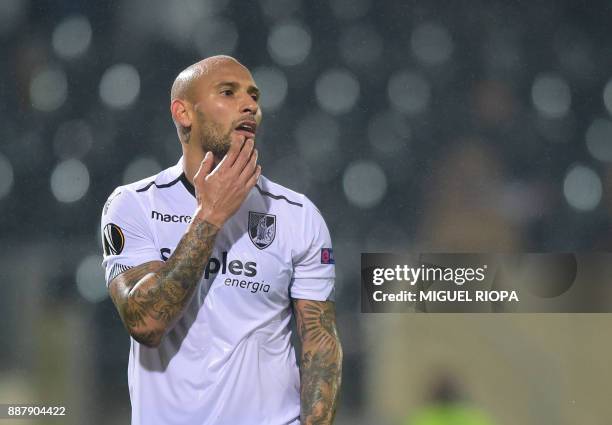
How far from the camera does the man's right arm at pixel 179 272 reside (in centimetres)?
153

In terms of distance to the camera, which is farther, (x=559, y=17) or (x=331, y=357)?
(x=559, y=17)

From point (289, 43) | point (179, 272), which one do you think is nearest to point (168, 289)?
point (179, 272)

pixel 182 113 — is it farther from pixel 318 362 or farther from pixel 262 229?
pixel 318 362

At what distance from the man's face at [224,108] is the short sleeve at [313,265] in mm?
221

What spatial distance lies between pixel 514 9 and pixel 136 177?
1.33 metres

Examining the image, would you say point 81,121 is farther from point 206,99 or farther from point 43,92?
point 206,99

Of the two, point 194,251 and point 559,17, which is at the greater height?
point 559,17

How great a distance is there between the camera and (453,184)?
2768mm


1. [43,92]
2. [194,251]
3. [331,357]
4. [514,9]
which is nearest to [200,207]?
[194,251]

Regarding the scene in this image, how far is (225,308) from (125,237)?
0.23 m

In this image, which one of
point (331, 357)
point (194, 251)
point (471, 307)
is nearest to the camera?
point (194, 251)

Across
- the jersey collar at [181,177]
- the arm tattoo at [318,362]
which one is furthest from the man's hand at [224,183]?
the arm tattoo at [318,362]

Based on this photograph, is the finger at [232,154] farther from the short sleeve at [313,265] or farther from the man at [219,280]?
the short sleeve at [313,265]

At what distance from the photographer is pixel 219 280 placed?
5.44 ft
